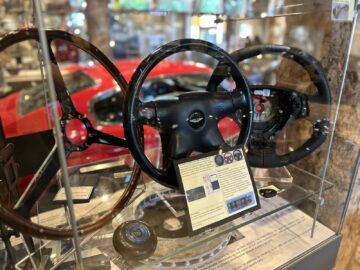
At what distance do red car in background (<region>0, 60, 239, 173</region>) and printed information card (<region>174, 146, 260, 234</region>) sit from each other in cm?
67

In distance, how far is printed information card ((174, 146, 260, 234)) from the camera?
0.63 m

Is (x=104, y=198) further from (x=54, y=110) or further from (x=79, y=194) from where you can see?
(x=54, y=110)

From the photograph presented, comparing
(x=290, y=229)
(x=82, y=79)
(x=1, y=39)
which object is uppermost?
(x=1, y=39)

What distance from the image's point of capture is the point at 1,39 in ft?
1.86

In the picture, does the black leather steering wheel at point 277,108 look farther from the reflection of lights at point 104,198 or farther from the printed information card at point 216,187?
the reflection of lights at point 104,198

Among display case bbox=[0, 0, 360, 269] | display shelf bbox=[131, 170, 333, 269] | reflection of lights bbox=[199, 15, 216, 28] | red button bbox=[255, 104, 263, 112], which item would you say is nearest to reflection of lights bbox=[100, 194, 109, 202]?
display case bbox=[0, 0, 360, 269]

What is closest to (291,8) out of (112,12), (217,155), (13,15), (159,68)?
(217,155)

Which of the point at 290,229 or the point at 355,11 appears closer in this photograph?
the point at 355,11

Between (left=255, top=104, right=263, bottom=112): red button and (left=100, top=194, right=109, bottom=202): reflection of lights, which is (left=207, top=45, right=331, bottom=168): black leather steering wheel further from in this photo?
(left=100, top=194, right=109, bottom=202): reflection of lights

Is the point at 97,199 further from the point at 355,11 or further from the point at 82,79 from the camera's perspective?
the point at 82,79

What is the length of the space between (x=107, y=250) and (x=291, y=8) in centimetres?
94

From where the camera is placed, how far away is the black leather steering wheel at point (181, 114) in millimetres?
604

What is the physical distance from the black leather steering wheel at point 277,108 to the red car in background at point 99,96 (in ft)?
1.94

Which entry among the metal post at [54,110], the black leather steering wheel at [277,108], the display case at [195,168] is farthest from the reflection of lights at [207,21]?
the metal post at [54,110]
